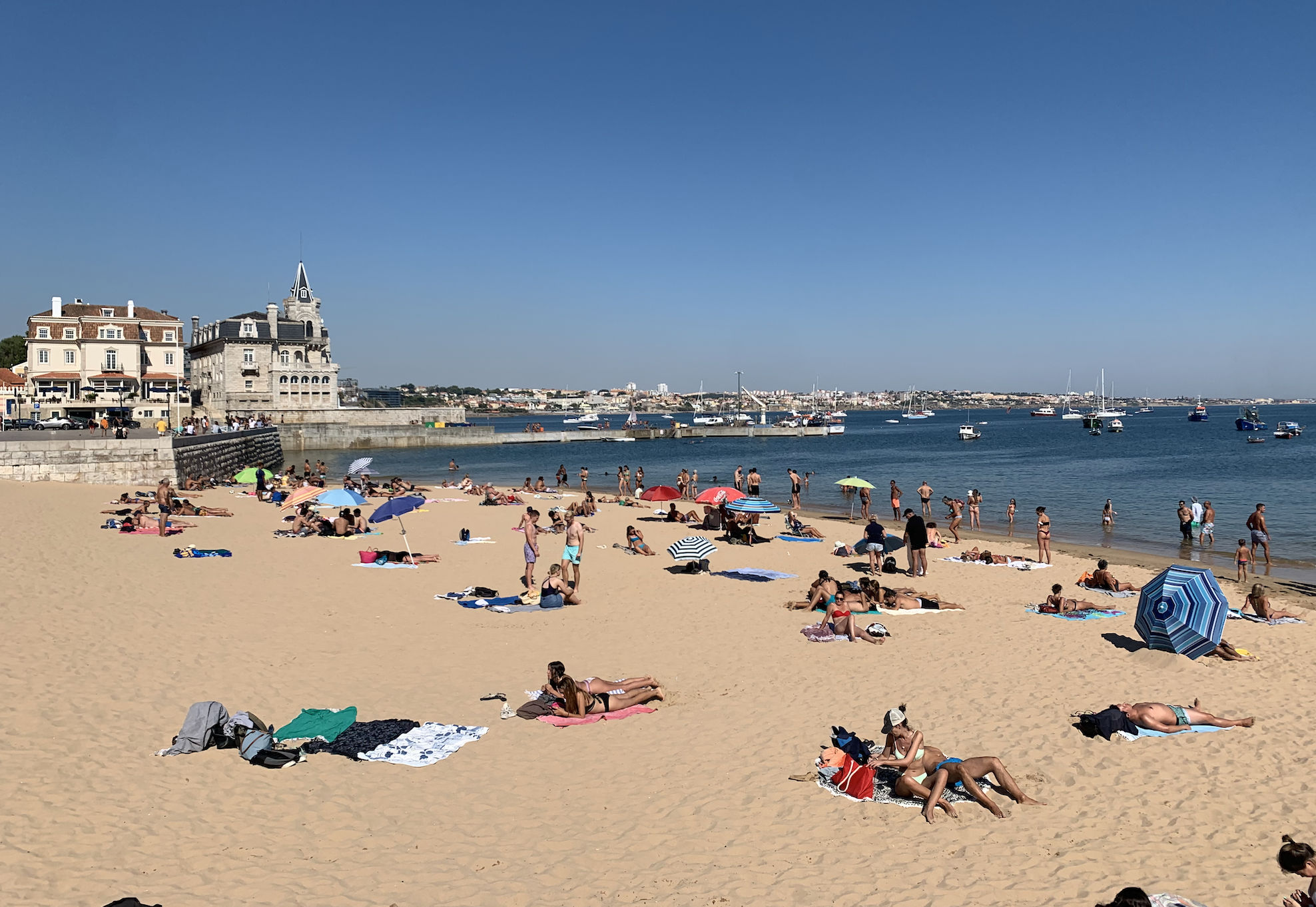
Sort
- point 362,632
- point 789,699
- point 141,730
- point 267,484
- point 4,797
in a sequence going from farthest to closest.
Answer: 1. point 267,484
2. point 362,632
3. point 789,699
4. point 141,730
5. point 4,797

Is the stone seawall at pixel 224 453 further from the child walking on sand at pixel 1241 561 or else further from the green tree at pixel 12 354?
the green tree at pixel 12 354

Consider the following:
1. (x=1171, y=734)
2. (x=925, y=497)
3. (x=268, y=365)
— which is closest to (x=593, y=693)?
(x=1171, y=734)

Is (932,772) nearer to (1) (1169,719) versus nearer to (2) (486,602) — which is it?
(1) (1169,719)

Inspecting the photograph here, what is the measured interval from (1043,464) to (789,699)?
50078 millimetres

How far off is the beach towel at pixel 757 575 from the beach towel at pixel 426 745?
8.24 metres

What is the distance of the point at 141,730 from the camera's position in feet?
24.0

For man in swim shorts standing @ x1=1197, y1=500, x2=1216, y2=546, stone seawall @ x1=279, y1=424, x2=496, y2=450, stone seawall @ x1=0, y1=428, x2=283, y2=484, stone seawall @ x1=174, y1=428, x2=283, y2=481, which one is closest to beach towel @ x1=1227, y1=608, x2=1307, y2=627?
man in swim shorts standing @ x1=1197, y1=500, x2=1216, y2=546

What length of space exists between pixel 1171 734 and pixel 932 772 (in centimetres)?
287

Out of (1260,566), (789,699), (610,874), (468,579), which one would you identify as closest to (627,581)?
(468,579)

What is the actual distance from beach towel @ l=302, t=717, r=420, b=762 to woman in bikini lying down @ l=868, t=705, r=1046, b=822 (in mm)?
4334

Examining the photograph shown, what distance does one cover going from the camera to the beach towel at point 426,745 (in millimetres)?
7059

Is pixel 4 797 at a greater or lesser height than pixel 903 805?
greater

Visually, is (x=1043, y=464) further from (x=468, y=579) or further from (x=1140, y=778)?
(x=1140, y=778)

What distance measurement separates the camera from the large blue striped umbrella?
31.4 ft
